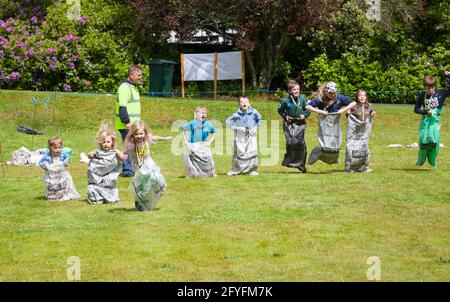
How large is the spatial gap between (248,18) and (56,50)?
6.31 m

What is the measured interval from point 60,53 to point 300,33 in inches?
321

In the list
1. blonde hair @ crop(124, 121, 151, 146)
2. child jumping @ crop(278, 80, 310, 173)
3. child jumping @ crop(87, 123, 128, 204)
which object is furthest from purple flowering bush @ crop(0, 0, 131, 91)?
blonde hair @ crop(124, 121, 151, 146)

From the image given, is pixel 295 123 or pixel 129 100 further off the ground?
pixel 129 100

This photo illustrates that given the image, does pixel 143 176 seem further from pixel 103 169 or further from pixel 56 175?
pixel 56 175

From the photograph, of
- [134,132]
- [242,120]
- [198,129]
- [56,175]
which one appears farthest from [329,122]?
[56,175]

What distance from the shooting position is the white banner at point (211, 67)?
29.6 meters

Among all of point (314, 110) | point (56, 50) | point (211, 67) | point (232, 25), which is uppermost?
point (232, 25)

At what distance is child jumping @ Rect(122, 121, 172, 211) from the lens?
1192 centimetres

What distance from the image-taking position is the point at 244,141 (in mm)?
15852

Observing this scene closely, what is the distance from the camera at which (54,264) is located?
926 cm

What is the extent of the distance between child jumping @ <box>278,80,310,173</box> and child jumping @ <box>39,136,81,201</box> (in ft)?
14.7
